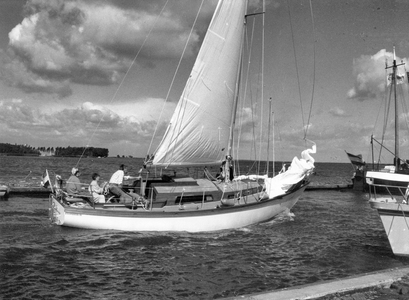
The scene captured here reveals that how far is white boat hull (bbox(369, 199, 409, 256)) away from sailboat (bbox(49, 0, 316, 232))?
680 centimetres

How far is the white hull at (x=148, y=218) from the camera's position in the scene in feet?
55.3

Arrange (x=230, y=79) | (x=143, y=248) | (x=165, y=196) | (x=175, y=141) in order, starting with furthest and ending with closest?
(x=230, y=79)
(x=175, y=141)
(x=165, y=196)
(x=143, y=248)

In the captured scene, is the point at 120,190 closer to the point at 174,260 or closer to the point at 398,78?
the point at 174,260

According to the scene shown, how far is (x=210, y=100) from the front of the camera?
21.9m

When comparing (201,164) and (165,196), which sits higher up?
(201,164)

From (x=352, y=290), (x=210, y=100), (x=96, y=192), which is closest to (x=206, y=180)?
(x=210, y=100)

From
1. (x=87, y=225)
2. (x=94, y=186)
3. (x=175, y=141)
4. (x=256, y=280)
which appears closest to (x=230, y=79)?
(x=175, y=141)

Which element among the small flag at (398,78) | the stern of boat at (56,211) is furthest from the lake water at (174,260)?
the small flag at (398,78)

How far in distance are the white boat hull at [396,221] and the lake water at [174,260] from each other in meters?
0.60

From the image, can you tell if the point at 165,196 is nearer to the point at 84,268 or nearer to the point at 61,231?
the point at 61,231

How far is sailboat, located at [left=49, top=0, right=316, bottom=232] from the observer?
17188 millimetres

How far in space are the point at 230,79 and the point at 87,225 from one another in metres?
10.8

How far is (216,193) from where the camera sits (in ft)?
63.7

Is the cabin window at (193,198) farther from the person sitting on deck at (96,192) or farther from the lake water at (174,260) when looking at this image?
the person sitting on deck at (96,192)
